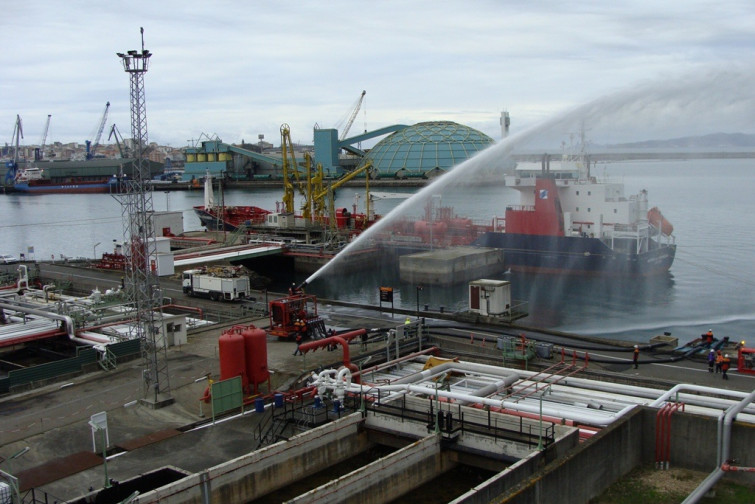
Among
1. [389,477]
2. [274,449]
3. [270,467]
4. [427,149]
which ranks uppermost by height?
[427,149]

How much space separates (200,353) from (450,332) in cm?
888

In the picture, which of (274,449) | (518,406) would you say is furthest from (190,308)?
(518,406)

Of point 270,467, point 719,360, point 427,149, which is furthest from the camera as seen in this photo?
point 427,149

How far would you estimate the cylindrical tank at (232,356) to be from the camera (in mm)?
19078

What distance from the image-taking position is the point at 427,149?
154000 mm

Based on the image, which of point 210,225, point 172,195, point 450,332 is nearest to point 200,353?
point 450,332

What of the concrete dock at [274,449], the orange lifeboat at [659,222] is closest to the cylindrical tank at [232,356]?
the concrete dock at [274,449]

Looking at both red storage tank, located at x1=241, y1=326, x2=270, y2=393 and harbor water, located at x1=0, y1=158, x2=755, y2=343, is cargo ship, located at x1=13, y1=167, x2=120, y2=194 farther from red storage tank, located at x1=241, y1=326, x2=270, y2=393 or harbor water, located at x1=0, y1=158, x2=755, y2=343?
red storage tank, located at x1=241, y1=326, x2=270, y2=393

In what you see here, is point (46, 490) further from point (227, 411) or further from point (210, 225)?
point (210, 225)

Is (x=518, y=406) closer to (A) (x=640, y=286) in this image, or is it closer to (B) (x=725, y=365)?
(B) (x=725, y=365)

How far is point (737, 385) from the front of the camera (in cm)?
1925

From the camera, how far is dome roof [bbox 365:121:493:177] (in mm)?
149875

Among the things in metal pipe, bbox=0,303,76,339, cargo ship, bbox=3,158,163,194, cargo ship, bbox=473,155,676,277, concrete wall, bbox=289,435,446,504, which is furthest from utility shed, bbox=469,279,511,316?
cargo ship, bbox=3,158,163,194

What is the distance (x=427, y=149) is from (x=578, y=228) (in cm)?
10199
